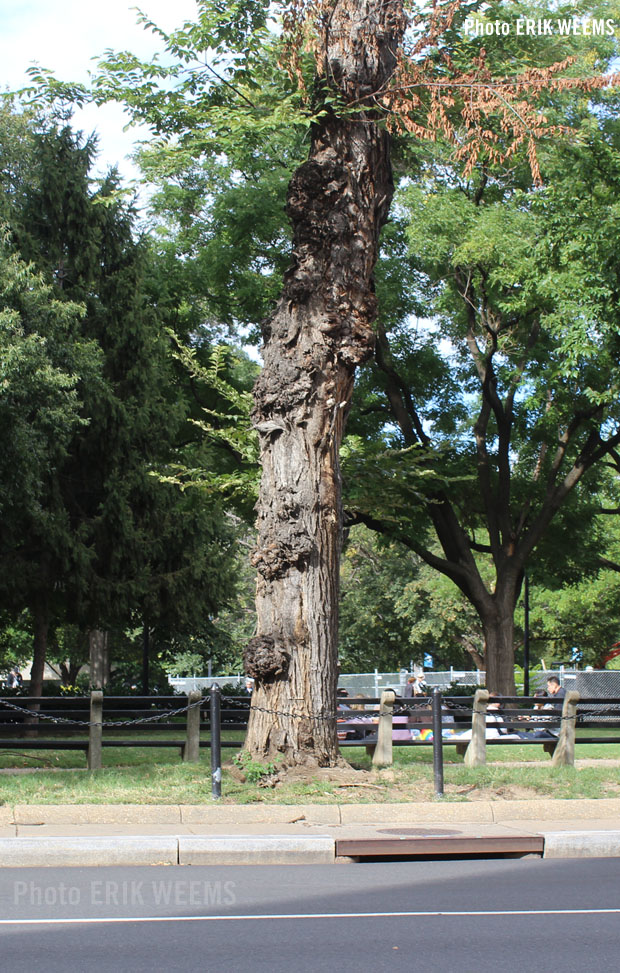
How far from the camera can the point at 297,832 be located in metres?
9.15

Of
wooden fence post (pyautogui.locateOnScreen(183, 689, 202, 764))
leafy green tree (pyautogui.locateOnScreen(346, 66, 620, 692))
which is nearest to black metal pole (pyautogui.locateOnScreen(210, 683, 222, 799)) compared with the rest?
→ wooden fence post (pyautogui.locateOnScreen(183, 689, 202, 764))

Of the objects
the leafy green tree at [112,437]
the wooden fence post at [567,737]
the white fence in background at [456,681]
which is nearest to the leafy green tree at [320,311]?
the wooden fence post at [567,737]

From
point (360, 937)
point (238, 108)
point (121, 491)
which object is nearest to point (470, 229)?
point (238, 108)

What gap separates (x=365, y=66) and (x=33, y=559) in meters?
14.8

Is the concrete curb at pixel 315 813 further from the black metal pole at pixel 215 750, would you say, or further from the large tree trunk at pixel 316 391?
the large tree trunk at pixel 316 391

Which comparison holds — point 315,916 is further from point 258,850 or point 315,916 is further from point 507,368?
point 507,368

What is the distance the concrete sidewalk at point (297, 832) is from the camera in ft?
27.6

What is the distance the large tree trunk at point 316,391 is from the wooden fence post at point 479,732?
2.98m

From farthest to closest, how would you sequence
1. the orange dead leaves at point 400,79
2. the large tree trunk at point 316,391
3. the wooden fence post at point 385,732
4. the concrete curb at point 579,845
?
the wooden fence post at point 385,732, the orange dead leaves at point 400,79, the large tree trunk at point 316,391, the concrete curb at point 579,845

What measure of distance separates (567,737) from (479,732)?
4.00ft

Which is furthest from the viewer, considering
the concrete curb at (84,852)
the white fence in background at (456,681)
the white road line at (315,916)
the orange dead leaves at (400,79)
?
the white fence in background at (456,681)

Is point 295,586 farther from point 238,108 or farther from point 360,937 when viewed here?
point 238,108

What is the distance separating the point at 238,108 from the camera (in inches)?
569

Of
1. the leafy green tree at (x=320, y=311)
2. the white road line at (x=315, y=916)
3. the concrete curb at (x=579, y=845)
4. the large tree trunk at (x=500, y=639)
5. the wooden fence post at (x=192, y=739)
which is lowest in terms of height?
the concrete curb at (x=579, y=845)
